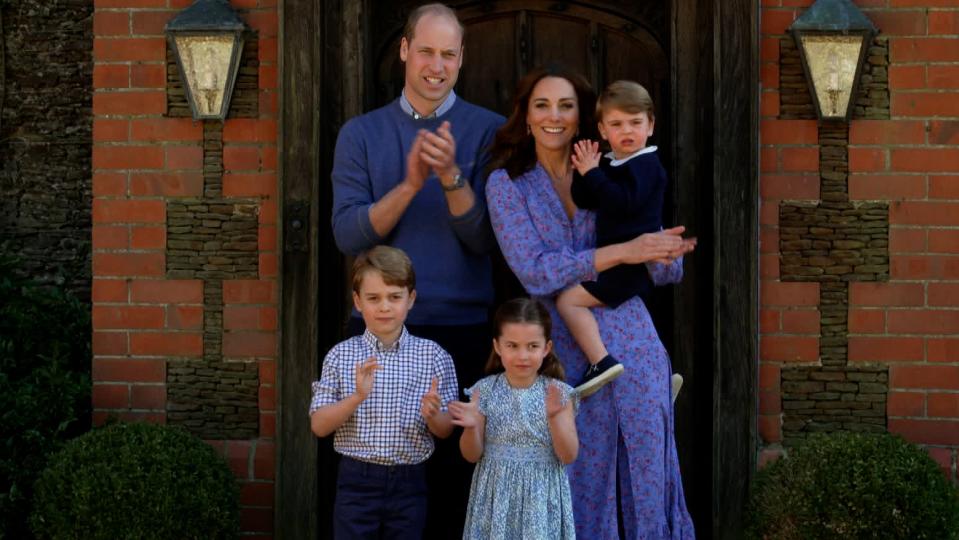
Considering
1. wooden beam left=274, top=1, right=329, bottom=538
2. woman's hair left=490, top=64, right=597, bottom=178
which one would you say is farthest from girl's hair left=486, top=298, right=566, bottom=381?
wooden beam left=274, top=1, right=329, bottom=538

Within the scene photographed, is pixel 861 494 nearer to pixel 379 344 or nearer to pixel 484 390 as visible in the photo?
pixel 484 390

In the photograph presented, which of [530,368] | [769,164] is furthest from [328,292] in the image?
[769,164]

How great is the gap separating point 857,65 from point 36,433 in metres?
3.24

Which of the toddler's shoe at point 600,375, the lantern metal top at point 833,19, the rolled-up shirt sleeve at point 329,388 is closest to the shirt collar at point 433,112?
the rolled-up shirt sleeve at point 329,388

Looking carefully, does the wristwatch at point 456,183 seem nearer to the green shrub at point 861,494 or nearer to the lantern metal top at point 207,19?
the lantern metal top at point 207,19

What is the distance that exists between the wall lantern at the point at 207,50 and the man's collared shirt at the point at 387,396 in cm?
131

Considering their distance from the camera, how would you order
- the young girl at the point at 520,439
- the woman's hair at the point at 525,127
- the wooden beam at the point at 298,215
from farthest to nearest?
the wooden beam at the point at 298,215 → the woman's hair at the point at 525,127 → the young girl at the point at 520,439

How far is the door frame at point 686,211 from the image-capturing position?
14.9 feet

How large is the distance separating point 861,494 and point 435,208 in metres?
1.63

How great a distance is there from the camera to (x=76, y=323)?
5.29 m

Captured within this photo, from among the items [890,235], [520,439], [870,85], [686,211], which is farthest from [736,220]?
[520,439]

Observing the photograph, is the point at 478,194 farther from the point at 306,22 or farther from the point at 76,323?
the point at 76,323

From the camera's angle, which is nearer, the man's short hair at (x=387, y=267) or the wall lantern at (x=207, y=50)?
the man's short hair at (x=387, y=267)

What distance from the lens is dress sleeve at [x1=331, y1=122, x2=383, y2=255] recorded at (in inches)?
155
